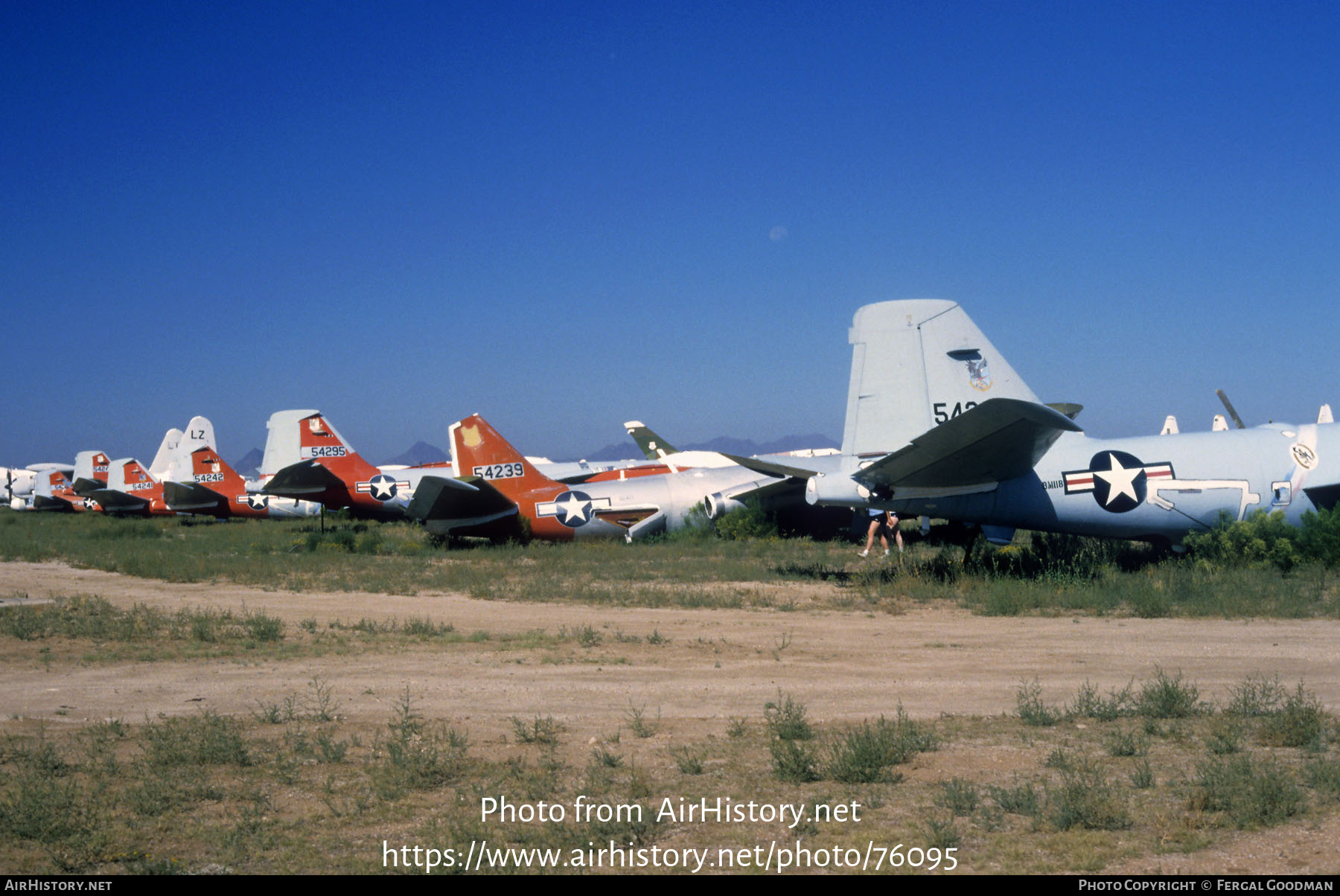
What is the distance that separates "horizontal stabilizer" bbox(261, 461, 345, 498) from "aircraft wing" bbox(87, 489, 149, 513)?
27.6m

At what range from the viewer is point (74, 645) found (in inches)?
518

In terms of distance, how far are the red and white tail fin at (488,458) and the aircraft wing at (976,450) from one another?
14.1 meters

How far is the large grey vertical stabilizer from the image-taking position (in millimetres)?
18188

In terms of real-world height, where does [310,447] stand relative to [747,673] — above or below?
above

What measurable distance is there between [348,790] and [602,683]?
4.04m

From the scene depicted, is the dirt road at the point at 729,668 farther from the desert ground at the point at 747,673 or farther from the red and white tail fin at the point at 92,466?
the red and white tail fin at the point at 92,466

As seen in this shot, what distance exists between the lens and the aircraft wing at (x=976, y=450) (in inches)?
586

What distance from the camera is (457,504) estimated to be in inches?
1077

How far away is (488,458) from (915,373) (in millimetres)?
15184

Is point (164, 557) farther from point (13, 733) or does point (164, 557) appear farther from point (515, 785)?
point (515, 785)

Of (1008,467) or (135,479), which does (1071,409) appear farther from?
(135,479)

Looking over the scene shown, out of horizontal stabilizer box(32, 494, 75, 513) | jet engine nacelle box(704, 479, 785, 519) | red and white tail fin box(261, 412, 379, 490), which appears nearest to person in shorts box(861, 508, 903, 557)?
jet engine nacelle box(704, 479, 785, 519)

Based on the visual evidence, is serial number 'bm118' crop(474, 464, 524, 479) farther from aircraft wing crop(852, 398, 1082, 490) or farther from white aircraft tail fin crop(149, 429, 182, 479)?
white aircraft tail fin crop(149, 429, 182, 479)

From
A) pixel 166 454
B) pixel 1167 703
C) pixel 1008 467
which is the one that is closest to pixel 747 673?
pixel 1167 703
